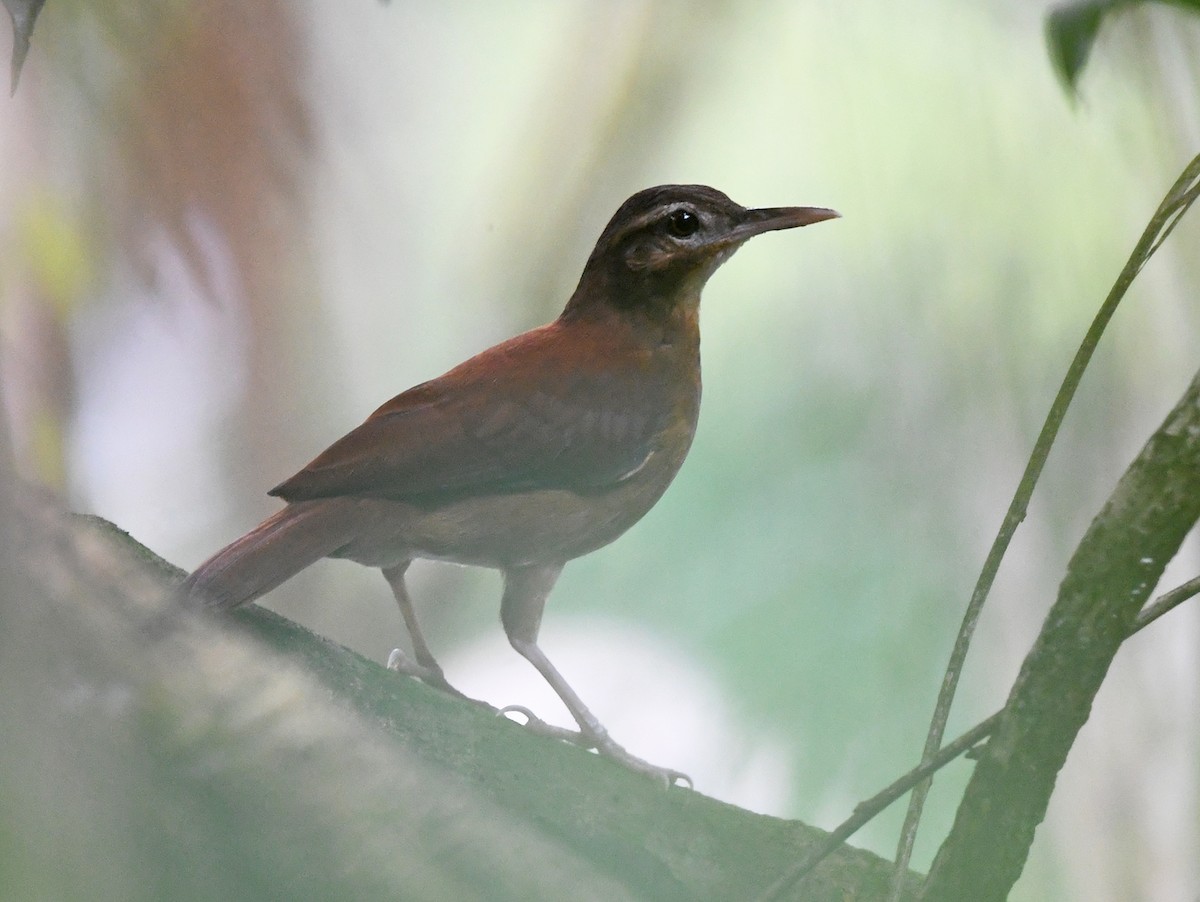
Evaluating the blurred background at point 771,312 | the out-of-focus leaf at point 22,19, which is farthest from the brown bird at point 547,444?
the out-of-focus leaf at point 22,19

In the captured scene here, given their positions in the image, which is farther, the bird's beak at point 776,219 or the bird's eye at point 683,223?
the bird's eye at point 683,223

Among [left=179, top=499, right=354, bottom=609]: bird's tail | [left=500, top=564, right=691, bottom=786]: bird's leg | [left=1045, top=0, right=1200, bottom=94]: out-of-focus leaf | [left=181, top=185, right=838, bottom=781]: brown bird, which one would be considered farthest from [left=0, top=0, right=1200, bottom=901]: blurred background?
[left=1045, top=0, right=1200, bottom=94]: out-of-focus leaf

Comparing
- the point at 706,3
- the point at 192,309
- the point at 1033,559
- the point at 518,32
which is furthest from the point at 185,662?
the point at 1033,559

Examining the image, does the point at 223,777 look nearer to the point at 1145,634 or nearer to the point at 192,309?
the point at 192,309

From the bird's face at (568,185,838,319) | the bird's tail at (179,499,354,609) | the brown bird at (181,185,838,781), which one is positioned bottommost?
the bird's tail at (179,499,354,609)

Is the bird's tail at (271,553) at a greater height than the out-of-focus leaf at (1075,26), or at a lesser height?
lesser

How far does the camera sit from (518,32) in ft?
6.19

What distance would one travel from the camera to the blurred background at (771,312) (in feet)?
5.72

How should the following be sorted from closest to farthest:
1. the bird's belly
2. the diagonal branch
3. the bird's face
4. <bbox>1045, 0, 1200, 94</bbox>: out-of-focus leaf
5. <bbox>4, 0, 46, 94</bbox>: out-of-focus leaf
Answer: the diagonal branch → <bbox>1045, 0, 1200, 94</bbox>: out-of-focus leaf → <bbox>4, 0, 46, 94</bbox>: out-of-focus leaf → the bird's belly → the bird's face

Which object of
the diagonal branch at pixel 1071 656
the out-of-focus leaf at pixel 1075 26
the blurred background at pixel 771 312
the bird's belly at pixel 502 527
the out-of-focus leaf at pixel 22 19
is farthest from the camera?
the blurred background at pixel 771 312

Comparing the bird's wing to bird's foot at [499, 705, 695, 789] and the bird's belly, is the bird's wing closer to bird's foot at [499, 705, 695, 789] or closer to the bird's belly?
the bird's belly

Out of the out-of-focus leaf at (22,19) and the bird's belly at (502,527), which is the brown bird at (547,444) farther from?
the out-of-focus leaf at (22,19)

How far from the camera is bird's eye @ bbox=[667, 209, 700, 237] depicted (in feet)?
5.34

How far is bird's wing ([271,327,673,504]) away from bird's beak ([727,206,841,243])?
256mm
